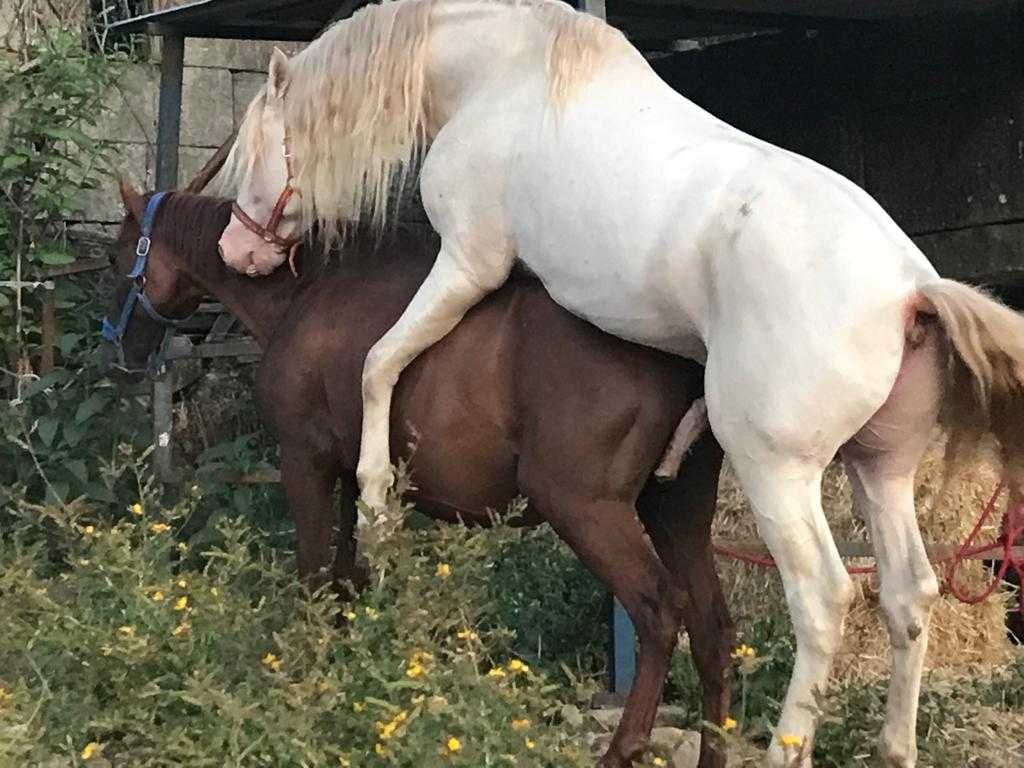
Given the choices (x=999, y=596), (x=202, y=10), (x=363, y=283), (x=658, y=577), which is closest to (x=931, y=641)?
(x=999, y=596)

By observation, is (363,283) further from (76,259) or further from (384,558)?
(76,259)

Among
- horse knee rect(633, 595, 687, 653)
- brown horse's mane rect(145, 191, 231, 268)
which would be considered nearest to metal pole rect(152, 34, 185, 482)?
brown horse's mane rect(145, 191, 231, 268)

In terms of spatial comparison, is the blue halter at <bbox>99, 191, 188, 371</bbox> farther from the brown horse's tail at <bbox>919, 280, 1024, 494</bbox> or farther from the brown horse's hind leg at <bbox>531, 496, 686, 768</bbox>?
the brown horse's tail at <bbox>919, 280, 1024, 494</bbox>

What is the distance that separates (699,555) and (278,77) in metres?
1.61

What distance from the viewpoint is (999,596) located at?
4852mm

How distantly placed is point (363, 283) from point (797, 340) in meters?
1.37

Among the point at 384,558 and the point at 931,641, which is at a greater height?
the point at 384,558

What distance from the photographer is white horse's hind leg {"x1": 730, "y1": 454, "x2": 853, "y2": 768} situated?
2629 mm

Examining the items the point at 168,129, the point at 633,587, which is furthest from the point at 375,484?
the point at 168,129

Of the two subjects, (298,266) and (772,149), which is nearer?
(772,149)

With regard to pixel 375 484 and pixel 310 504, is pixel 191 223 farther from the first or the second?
pixel 375 484

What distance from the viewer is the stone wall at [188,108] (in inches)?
252

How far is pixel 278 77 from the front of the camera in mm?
3389

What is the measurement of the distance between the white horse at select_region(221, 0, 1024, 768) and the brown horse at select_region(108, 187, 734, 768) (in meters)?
0.13
